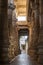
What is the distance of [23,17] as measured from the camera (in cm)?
3544

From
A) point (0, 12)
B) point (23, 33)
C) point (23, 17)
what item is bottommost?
point (23, 33)

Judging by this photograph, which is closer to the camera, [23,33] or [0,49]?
[0,49]

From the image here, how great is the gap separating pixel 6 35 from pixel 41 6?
85.3 inches

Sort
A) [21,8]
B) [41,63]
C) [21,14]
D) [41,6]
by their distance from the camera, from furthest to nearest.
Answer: [21,14] → [21,8] → [41,6] → [41,63]

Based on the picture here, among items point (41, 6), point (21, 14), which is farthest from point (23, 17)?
point (41, 6)

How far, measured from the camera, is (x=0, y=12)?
37.2 ft

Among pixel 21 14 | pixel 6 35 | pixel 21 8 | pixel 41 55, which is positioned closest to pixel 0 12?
pixel 6 35

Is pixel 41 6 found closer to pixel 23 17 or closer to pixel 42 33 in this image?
pixel 42 33

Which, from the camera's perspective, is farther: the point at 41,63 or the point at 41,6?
the point at 41,6

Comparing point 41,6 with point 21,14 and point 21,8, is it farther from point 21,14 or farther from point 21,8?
point 21,14

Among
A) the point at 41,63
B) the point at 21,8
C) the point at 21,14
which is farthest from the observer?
the point at 21,14

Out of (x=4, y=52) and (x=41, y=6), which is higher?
(x=41, y=6)

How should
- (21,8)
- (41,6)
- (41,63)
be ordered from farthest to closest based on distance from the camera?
(21,8) < (41,6) < (41,63)

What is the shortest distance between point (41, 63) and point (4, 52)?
1741 mm
